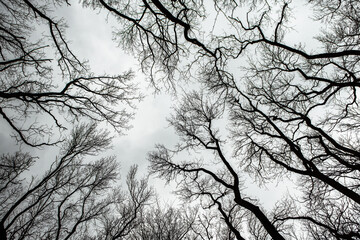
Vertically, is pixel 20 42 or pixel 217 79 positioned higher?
pixel 20 42

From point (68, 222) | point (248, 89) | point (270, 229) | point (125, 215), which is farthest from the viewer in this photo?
point (125, 215)

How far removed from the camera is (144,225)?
12766 mm

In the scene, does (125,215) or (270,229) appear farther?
(125,215)

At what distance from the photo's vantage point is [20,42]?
4.48 meters

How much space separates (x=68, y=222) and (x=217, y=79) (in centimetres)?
1026

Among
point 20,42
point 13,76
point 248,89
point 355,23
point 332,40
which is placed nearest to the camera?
point 20,42

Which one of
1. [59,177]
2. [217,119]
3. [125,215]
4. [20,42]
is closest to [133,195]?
[125,215]

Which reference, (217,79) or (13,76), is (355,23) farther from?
(13,76)

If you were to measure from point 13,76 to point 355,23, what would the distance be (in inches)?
407

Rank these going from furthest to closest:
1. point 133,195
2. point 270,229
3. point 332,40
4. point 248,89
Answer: point 133,195 < point 248,89 < point 332,40 < point 270,229

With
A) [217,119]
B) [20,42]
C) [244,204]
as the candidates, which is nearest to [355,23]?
[217,119]

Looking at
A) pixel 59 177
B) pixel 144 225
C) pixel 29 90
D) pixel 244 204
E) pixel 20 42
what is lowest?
pixel 244 204

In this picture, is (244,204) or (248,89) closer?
(244,204)

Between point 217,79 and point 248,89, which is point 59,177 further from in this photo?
point 248,89
